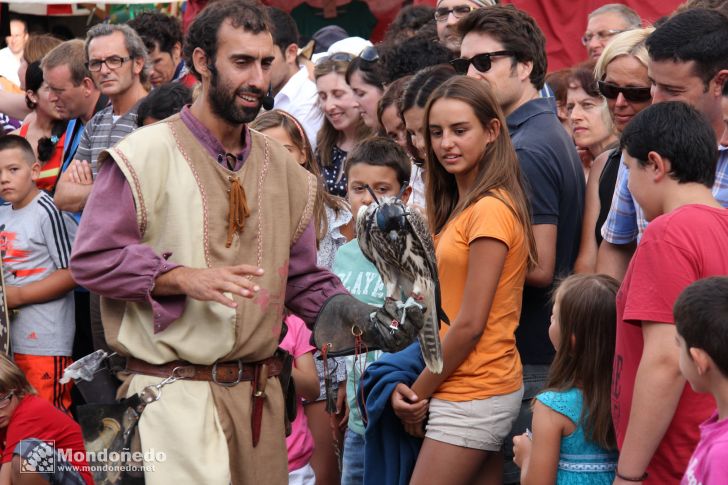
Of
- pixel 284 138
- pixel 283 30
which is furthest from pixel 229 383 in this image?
pixel 283 30

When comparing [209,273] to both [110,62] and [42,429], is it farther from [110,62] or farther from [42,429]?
[110,62]

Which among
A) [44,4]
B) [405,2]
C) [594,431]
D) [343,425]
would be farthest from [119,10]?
[594,431]

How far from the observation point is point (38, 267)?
577cm

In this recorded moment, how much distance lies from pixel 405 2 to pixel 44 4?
381 cm

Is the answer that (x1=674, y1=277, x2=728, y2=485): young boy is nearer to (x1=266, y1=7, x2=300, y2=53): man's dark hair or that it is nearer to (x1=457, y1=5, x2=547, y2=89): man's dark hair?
(x1=457, y1=5, x2=547, y2=89): man's dark hair

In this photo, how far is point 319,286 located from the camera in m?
3.59

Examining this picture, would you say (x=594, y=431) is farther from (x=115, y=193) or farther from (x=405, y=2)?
(x=405, y=2)

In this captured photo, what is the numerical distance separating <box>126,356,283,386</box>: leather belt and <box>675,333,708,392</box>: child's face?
139cm

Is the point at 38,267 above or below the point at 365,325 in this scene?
below

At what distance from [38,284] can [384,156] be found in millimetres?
2194

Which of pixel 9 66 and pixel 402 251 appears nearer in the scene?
pixel 402 251

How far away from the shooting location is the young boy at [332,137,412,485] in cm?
454

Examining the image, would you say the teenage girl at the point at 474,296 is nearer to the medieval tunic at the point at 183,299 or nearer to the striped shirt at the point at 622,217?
the striped shirt at the point at 622,217

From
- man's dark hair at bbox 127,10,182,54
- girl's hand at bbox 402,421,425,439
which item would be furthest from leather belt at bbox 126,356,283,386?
man's dark hair at bbox 127,10,182,54
